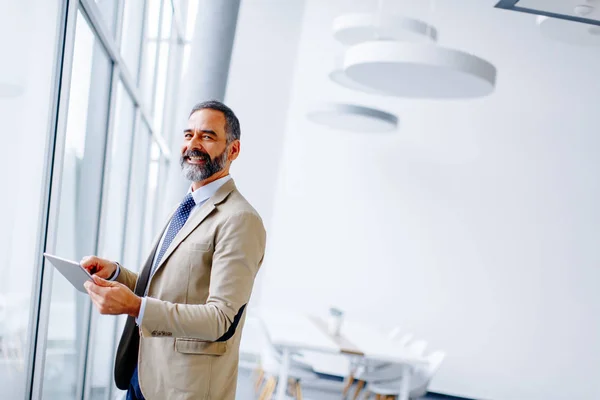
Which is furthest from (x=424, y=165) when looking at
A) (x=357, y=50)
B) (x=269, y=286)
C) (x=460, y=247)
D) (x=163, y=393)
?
(x=163, y=393)

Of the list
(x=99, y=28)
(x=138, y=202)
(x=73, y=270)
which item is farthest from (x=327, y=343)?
(x=73, y=270)

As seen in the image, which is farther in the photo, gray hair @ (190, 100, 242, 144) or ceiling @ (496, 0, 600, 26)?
ceiling @ (496, 0, 600, 26)

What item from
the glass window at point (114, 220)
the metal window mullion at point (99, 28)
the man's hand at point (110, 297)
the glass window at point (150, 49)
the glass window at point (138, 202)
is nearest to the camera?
the man's hand at point (110, 297)

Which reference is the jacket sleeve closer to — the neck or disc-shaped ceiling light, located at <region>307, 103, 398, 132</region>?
the neck

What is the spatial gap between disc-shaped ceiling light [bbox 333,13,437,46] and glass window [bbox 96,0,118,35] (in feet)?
8.70

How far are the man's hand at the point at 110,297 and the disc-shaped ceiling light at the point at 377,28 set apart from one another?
4380 millimetres

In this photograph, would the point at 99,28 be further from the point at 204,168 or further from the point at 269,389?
the point at 269,389

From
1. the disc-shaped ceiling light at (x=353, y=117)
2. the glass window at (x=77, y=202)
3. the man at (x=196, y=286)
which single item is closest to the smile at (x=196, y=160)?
the man at (x=196, y=286)

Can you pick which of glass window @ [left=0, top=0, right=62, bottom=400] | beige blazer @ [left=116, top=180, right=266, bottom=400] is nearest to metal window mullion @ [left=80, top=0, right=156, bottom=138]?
glass window @ [left=0, top=0, right=62, bottom=400]

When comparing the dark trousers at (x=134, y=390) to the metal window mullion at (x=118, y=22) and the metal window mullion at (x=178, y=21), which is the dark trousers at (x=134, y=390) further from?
the metal window mullion at (x=178, y=21)

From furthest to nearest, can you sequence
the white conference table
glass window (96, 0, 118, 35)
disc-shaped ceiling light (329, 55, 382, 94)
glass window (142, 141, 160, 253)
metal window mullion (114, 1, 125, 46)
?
glass window (142, 141, 160, 253), disc-shaped ceiling light (329, 55, 382, 94), the white conference table, metal window mullion (114, 1, 125, 46), glass window (96, 0, 118, 35)

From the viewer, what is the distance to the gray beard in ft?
7.09

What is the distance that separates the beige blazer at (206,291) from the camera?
1958 mm

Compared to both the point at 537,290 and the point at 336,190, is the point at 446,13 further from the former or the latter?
the point at 537,290
